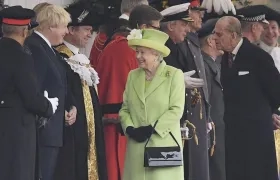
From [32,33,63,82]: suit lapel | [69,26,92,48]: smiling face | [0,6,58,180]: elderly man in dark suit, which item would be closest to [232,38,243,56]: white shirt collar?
[69,26,92,48]: smiling face

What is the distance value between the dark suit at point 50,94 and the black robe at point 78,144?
241 millimetres

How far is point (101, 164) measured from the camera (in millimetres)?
7734

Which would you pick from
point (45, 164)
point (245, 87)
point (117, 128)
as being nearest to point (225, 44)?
point (245, 87)

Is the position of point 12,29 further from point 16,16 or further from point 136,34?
point 136,34

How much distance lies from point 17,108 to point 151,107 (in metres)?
1.10

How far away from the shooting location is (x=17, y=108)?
659 cm

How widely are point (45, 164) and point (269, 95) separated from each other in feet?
8.65

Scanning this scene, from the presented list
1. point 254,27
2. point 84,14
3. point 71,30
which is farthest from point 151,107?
point 254,27

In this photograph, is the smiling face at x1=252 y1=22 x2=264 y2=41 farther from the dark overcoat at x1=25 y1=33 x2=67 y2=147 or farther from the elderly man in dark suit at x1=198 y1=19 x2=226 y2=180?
the dark overcoat at x1=25 y1=33 x2=67 y2=147

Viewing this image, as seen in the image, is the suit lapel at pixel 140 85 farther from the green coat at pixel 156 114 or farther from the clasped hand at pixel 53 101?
the clasped hand at pixel 53 101

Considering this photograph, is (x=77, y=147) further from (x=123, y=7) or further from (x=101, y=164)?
(x=123, y=7)

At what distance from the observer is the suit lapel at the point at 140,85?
708 centimetres

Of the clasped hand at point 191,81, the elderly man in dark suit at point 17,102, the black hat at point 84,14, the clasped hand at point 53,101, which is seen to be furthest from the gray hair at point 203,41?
the elderly man in dark suit at point 17,102

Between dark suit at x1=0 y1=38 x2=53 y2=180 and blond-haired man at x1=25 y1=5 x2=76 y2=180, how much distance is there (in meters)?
0.35
